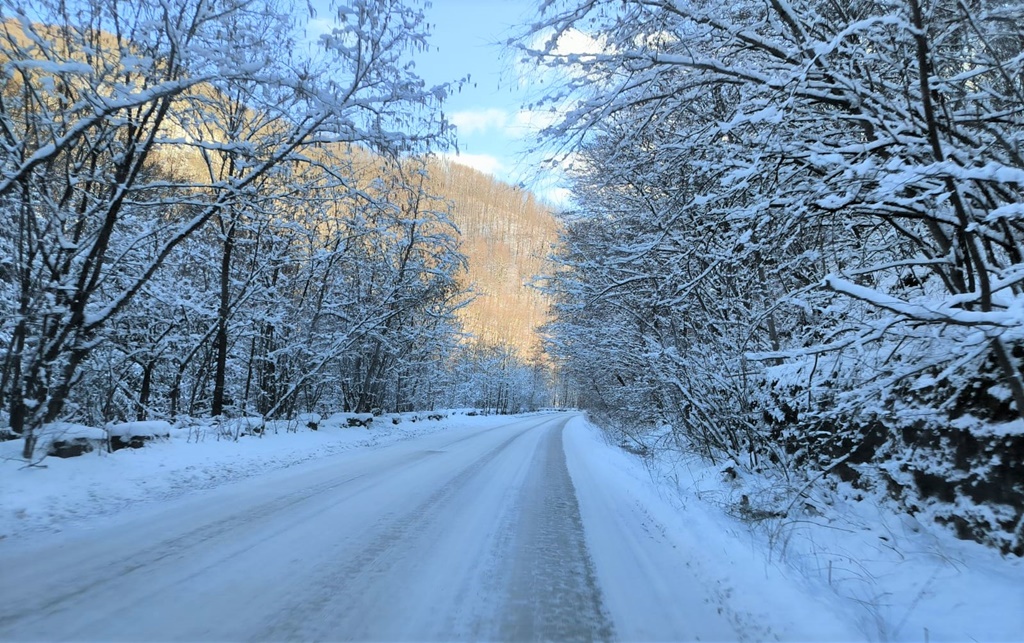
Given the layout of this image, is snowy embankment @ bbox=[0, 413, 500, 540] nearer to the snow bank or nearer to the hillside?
the snow bank

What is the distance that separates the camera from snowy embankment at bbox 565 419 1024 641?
10.5 feet

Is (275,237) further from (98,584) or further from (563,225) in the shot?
(98,584)

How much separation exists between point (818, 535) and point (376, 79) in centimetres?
799

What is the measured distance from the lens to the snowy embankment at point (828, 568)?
10.5 ft

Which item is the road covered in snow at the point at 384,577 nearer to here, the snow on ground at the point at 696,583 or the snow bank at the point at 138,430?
the snow on ground at the point at 696,583

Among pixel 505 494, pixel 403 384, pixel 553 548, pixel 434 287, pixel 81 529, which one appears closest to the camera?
pixel 81 529

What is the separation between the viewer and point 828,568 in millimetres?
4238

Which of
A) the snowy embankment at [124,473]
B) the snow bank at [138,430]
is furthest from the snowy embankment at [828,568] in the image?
the snow bank at [138,430]

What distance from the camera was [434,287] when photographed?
20.3 metres

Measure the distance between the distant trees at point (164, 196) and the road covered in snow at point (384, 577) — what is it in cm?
362

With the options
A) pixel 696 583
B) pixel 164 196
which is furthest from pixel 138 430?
pixel 696 583

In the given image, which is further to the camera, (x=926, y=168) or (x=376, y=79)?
(x=376, y=79)

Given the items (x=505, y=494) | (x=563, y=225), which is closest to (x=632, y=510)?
(x=505, y=494)

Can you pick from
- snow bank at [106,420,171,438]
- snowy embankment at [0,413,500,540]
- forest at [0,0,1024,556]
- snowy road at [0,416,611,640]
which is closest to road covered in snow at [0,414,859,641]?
snowy road at [0,416,611,640]
